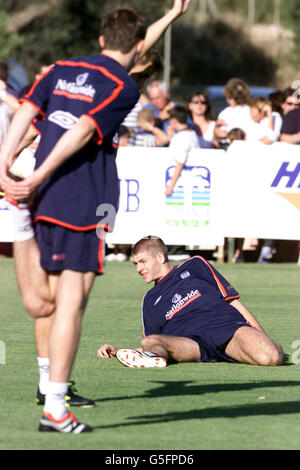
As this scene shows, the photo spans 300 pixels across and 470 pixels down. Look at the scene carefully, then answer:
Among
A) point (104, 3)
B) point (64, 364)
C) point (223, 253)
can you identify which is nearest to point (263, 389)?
point (64, 364)

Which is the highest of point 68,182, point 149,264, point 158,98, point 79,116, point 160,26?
point 160,26

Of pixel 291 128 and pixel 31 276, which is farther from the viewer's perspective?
pixel 291 128

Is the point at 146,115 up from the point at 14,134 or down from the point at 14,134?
down

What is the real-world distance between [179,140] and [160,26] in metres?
8.62

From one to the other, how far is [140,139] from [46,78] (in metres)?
9.67

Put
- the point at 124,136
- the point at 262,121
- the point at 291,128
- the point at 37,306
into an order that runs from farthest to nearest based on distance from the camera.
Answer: the point at 262,121, the point at 291,128, the point at 124,136, the point at 37,306

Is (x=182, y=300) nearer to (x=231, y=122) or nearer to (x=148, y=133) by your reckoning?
(x=148, y=133)

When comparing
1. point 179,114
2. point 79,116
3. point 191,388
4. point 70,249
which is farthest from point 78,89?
point 179,114

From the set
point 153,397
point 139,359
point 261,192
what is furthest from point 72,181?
point 261,192

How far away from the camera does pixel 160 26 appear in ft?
18.4

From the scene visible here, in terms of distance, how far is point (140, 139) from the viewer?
590 inches

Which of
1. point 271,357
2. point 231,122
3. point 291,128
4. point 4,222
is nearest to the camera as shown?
point 271,357

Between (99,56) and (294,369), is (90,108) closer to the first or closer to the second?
→ (99,56)

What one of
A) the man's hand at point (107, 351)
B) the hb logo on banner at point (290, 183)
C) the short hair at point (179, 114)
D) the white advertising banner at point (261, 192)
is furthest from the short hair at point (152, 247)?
the short hair at point (179, 114)
